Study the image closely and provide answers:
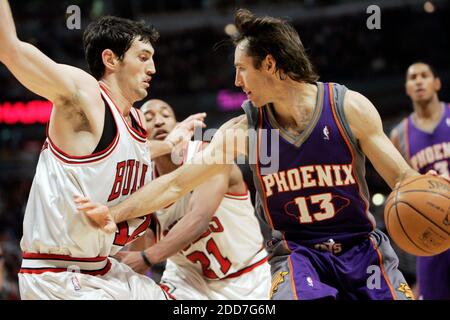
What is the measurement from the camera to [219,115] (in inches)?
634

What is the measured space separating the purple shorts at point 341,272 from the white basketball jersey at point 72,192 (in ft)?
3.15

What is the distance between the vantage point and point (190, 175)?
12.5ft

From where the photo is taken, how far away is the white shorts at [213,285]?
183 inches

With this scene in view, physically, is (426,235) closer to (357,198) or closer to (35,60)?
(357,198)

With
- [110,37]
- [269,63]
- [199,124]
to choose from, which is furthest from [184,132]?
[269,63]

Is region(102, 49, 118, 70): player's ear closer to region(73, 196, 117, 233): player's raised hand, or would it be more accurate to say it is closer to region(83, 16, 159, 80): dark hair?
region(83, 16, 159, 80): dark hair

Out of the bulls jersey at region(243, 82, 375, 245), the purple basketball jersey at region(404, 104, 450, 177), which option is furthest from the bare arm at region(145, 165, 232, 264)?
the purple basketball jersey at region(404, 104, 450, 177)

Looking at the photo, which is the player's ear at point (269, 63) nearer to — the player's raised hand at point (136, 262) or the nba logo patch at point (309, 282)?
the nba logo patch at point (309, 282)

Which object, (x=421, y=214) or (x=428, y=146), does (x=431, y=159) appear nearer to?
(x=428, y=146)

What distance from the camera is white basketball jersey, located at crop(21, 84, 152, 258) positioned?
3.53 metres
